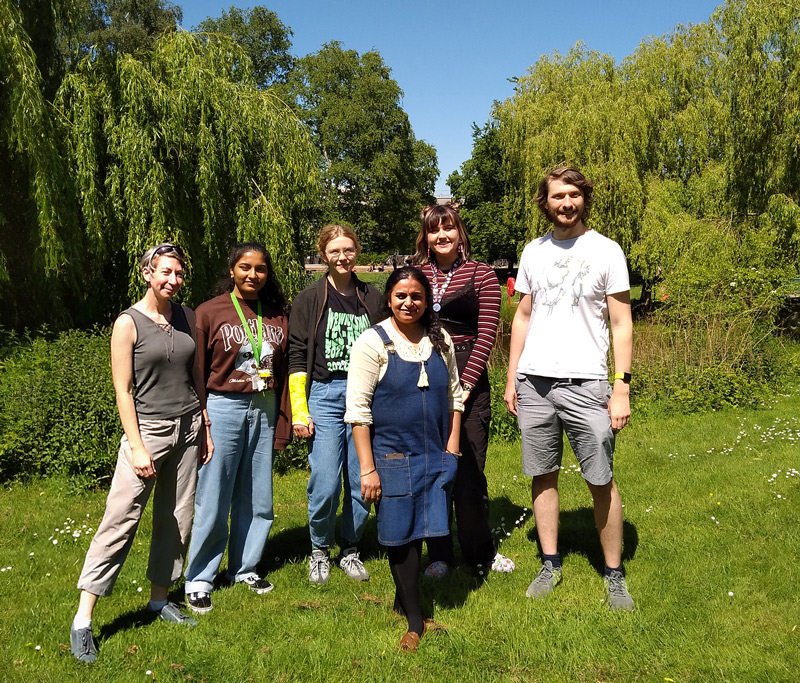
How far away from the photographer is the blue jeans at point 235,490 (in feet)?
12.1

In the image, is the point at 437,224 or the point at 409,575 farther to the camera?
the point at 437,224

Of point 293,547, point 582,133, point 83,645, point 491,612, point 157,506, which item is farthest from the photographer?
point 582,133

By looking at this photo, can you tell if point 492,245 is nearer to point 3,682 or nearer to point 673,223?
point 673,223

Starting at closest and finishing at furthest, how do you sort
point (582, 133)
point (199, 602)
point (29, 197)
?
point (199, 602) → point (29, 197) → point (582, 133)

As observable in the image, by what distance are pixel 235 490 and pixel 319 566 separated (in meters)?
0.69

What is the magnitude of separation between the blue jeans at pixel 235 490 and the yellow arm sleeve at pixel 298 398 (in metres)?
0.14

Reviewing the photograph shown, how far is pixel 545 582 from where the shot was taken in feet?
12.2

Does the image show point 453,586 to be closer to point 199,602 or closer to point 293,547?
point 293,547

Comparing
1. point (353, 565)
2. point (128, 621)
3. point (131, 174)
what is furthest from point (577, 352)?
point (131, 174)

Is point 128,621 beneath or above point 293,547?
above

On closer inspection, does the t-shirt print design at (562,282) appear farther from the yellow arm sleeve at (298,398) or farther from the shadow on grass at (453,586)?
the shadow on grass at (453,586)

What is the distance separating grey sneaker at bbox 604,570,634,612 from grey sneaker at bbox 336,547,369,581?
1.39 m

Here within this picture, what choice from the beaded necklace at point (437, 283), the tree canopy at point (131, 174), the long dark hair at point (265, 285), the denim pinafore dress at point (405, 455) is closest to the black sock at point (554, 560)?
the denim pinafore dress at point (405, 455)

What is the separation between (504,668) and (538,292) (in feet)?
5.99
